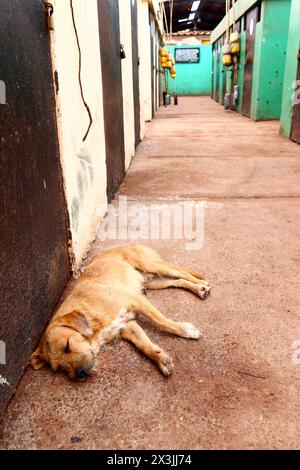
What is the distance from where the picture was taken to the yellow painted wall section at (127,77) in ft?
17.6

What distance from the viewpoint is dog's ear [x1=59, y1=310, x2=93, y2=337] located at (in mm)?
1773

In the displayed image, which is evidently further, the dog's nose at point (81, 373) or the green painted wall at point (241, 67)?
the green painted wall at point (241, 67)

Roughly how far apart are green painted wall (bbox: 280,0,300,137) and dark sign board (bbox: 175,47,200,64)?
2256 cm

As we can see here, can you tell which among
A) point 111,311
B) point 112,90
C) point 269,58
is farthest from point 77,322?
point 269,58

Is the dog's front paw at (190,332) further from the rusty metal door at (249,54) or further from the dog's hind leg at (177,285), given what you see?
the rusty metal door at (249,54)

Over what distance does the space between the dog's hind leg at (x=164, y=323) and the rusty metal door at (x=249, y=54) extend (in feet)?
36.9

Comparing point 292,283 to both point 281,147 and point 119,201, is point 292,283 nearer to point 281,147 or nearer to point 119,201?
point 119,201

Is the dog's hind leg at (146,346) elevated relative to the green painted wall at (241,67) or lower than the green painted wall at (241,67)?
lower

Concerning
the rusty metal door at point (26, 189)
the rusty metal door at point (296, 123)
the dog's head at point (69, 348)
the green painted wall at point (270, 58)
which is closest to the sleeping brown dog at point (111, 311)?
the dog's head at point (69, 348)

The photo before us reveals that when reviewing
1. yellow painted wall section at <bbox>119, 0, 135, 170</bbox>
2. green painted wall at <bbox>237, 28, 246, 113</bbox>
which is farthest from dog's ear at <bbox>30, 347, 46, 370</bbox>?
green painted wall at <bbox>237, 28, 246, 113</bbox>

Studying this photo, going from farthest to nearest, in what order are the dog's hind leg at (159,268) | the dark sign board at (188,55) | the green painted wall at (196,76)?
1. the dark sign board at (188,55)
2. the green painted wall at (196,76)
3. the dog's hind leg at (159,268)
